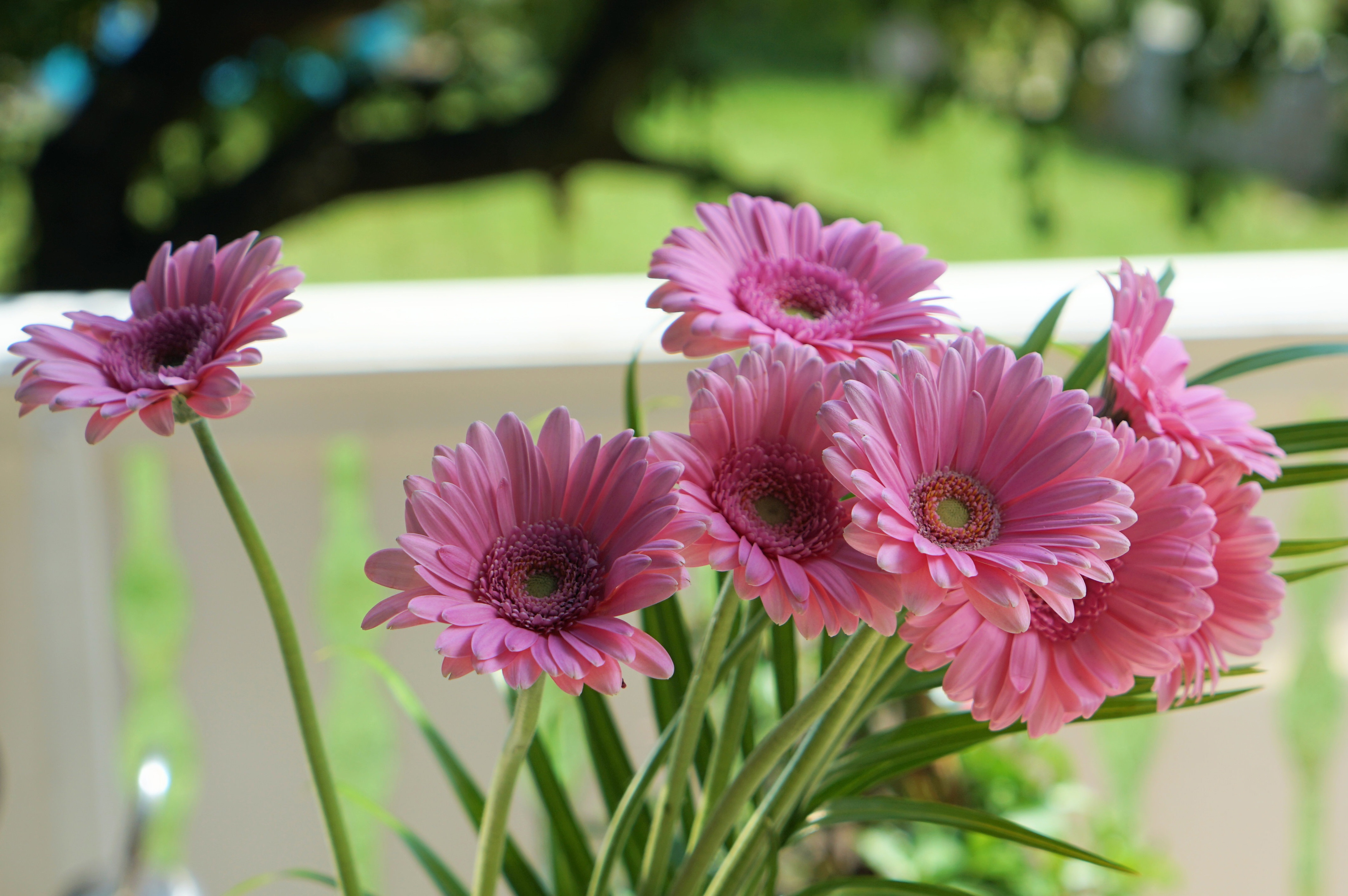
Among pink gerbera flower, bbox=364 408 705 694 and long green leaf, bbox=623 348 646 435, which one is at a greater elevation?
long green leaf, bbox=623 348 646 435

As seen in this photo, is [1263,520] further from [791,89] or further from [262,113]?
[791,89]

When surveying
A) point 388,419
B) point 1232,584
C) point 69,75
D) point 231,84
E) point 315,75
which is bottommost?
point 1232,584

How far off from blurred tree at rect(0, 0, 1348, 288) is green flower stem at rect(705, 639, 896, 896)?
131 cm

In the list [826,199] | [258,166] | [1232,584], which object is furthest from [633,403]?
[826,199]

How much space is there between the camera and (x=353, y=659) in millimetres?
815

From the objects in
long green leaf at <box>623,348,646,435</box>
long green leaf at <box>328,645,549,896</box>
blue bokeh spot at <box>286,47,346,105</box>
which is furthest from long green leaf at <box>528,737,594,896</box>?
blue bokeh spot at <box>286,47,346,105</box>

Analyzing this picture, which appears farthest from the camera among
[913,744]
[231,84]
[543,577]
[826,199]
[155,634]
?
[826,199]

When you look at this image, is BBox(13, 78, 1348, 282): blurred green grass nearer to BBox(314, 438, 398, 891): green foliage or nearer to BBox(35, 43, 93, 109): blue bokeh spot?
BBox(35, 43, 93, 109): blue bokeh spot

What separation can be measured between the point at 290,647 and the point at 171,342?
0.28 feet

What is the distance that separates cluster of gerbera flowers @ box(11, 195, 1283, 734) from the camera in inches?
8.5

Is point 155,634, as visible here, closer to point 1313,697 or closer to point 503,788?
point 503,788

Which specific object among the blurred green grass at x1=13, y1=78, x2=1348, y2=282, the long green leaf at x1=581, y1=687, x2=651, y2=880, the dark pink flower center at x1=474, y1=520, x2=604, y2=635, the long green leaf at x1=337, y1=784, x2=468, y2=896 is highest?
the blurred green grass at x1=13, y1=78, x2=1348, y2=282

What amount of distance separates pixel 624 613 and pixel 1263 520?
6.8 inches

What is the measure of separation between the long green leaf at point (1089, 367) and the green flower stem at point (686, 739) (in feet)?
0.50
